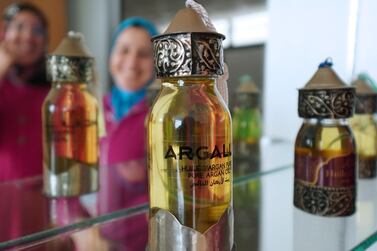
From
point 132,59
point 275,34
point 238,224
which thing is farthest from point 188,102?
point 132,59

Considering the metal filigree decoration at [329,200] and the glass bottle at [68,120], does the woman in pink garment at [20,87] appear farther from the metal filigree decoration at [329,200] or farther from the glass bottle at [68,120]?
the metal filigree decoration at [329,200]

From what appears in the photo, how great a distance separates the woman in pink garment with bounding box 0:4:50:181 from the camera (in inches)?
30.6

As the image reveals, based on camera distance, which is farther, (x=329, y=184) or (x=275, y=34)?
(x=275, y=34)

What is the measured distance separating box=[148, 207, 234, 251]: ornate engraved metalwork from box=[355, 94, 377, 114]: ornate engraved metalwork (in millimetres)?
302

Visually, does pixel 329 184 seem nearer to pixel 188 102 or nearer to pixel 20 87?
pixel 188 102

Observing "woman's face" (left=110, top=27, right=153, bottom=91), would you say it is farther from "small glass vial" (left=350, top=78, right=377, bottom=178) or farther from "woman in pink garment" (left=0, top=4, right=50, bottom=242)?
"small glass vial" (left=350, top=78, right=377, bottom=178)

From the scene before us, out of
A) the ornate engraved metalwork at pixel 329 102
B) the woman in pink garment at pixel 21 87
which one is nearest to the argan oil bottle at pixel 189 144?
the ornate engraved metalwork at pixel 329 102

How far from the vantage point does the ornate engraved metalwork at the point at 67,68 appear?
387 mm

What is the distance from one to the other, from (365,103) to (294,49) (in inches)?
7.7

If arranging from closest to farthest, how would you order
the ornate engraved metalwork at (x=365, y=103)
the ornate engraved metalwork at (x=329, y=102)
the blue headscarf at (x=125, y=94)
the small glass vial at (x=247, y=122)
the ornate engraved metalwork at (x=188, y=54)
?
1. the ornate engraved metalwork at (x=188, y=54)
2. the ornate engraved metalwork at (x=329, y=102)
3. the ornate engraved metalwork at (x=365, y=103)
4. the small glass vial at (x=247, y=122)
5. the blue headscarf at (x=125, y=94)

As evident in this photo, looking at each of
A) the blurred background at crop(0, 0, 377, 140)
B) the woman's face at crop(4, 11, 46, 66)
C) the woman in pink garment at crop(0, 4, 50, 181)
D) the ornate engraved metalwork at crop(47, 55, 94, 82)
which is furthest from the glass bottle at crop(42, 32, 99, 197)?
the woman's face at crop(4, 11, 46, 66)

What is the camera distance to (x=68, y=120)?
15.6 inches

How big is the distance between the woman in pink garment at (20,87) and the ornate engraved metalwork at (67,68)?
1.29 ft

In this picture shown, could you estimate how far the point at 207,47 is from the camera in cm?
24
